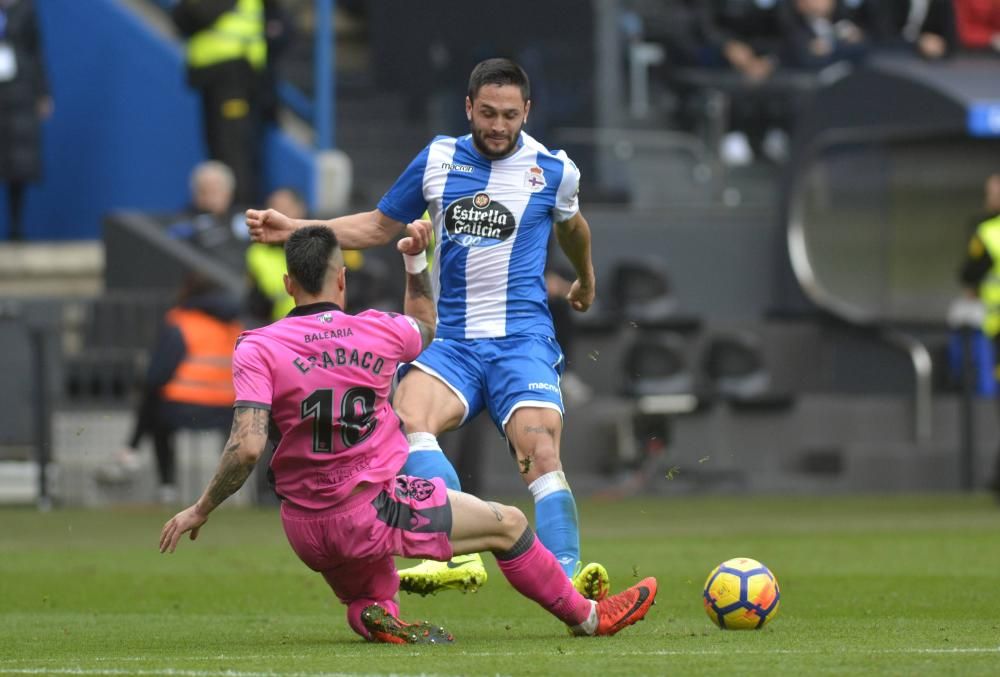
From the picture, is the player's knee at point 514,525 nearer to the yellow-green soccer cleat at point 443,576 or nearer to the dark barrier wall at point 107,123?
the yellow-green soccer cleat at point 443,576

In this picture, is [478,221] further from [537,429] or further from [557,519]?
[557,519]

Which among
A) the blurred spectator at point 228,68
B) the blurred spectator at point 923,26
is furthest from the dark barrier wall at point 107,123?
the blurred spectator at point 923,26

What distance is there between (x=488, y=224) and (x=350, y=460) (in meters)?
1.68

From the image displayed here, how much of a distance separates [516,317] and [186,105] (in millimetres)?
12998

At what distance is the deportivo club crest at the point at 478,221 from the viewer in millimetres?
9242

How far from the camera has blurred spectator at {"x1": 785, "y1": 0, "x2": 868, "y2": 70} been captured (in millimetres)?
22516

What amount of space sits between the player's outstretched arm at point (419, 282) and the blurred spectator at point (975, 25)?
46.4ft

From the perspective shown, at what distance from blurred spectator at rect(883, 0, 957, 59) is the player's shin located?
47.2 feet

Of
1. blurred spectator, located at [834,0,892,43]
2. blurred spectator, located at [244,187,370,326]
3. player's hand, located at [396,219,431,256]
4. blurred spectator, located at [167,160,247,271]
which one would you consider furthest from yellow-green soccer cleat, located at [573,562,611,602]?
blurred spectator, located at [834,0,892,43]

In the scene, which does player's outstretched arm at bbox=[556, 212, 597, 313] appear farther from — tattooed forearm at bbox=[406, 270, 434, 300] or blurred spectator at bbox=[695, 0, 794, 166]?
blurred spectator at bbox=[695, 0, 794, 166]

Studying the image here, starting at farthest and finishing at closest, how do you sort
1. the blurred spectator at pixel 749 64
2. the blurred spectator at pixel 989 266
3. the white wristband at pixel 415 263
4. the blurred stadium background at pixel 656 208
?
the blurred spectator at pixel 749 64
the blurred stadium background at pixel 656 208
the blurred spectator at pixel 989 266
the white wristband at pixel 415 263

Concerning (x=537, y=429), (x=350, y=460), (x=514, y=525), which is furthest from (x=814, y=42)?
(x=350, y=460)

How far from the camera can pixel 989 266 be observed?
17781 millimetres

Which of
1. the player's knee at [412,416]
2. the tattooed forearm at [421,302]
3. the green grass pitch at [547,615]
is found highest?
the tattooed forearm at [421,302]
